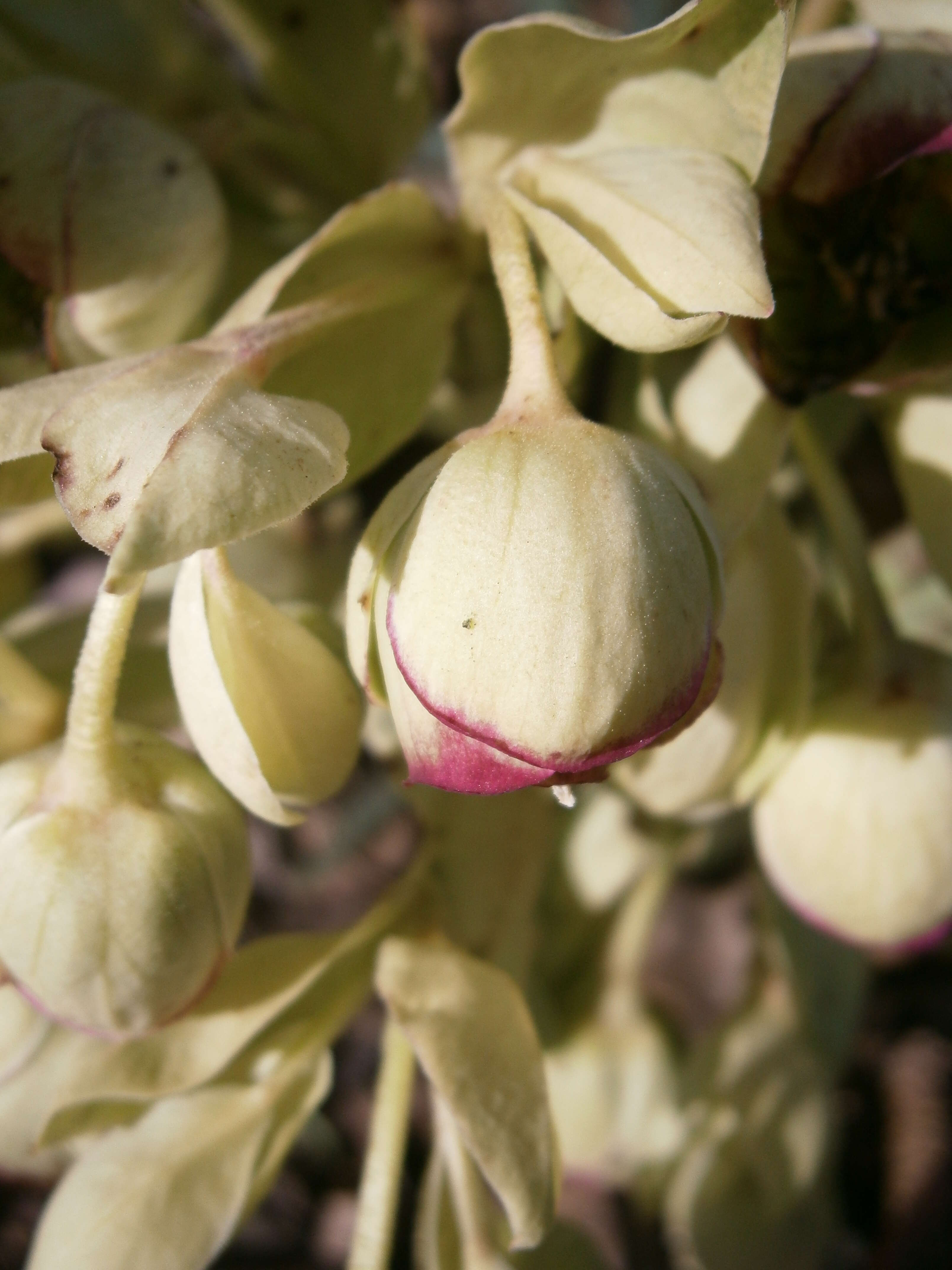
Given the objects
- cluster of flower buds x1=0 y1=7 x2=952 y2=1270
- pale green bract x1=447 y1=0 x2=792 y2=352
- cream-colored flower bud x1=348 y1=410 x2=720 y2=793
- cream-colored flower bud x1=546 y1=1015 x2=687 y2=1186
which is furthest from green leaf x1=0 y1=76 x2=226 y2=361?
cream-colored flower bud x1=546 y1=1015 x2=687 y2=1186

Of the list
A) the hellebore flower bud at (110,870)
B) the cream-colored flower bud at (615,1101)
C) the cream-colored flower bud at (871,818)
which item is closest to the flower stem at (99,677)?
the hellebore flower bud at (110,870)

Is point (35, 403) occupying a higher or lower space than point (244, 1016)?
higher

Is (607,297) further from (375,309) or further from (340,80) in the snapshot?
(340,80)

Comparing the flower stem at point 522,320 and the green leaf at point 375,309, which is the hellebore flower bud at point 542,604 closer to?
the flower stem at point 522,320

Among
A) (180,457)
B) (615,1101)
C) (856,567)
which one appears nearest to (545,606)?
(180,457)

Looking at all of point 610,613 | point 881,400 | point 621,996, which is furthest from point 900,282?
point 621,996

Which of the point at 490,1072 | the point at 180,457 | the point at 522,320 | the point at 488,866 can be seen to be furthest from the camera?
the point at 488,866

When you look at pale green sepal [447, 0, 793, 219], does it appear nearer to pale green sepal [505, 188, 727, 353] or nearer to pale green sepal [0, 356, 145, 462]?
pale green sepal [505, 188, 727, 353]
